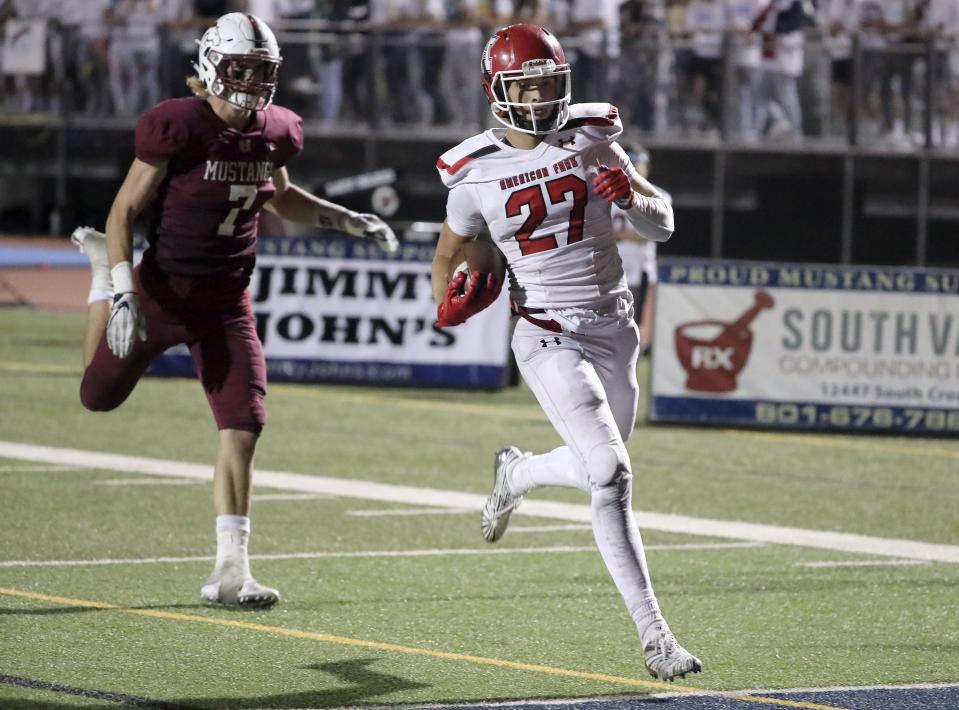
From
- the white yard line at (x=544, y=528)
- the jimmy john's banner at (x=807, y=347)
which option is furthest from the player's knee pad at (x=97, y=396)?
the jimmy john's banner at (x=807, y=347)

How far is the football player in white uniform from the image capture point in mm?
6176

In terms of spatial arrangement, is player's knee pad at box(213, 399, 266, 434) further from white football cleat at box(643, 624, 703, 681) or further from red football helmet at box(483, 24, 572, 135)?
white football cleat at box(643, 624, 703, 681)

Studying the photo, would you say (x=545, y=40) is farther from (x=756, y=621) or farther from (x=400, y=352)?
(x=400, y=352)

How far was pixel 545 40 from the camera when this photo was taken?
6312 millimetres

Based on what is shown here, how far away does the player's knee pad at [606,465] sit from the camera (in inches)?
234

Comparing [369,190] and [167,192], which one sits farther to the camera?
[369,190]

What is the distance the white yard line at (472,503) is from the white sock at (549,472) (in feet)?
7.31

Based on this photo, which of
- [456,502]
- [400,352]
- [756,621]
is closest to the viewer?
[756,621]

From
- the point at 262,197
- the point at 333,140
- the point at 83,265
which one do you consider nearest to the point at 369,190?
the point at 333,140

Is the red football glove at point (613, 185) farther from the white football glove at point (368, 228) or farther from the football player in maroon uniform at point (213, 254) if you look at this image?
the white football glove at point (368, 228)

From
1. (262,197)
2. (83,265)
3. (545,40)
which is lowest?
(83,265)

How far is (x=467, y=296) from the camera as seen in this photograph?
609 centimetres

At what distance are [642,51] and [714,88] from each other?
979mm

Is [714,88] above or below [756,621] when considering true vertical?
above
